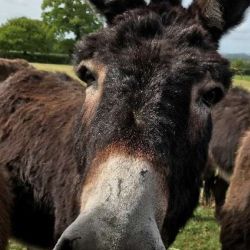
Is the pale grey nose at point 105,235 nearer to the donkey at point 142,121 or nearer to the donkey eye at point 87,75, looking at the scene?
the donkey at point 142,121

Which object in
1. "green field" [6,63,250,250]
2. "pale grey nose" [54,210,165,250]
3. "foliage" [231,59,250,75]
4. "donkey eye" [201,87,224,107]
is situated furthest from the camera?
"green field" [6,63,250,250]

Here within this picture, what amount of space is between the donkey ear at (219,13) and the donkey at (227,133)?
4.20 meters

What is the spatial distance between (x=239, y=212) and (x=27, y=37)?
78575 millimetres

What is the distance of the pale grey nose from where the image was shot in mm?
2186

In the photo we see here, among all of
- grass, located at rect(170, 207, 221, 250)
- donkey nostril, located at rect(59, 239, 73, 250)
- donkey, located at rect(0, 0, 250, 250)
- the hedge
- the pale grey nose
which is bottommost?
the hedge

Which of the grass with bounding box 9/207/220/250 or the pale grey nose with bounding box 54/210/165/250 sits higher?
the pale grey nose with bounding box 54/210/165/250

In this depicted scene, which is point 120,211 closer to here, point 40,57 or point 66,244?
point 66,244

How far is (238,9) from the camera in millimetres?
3727

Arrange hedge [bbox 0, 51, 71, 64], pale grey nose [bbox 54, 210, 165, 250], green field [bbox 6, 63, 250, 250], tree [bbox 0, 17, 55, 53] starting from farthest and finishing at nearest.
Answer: tree [bbox 0, 17, 55, 53]
hedge [bbox 0, 51, 71, 64]
green field [bbox 6, 63, 250, 250]
pale grey nose [bbox 54, 210, 165, 250]

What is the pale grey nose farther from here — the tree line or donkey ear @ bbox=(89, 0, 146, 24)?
the tree line

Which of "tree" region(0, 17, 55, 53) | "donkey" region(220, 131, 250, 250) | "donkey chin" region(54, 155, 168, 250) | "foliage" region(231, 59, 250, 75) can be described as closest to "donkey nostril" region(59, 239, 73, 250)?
"donkey chin" region(54, 155, 168, 250)

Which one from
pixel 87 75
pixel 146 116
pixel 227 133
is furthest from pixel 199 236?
pixel 146 116

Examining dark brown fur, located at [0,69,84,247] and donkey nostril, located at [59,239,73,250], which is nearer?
donkey nostril, located at [59,239,73,250]

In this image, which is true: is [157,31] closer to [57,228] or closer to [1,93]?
[57,228]
